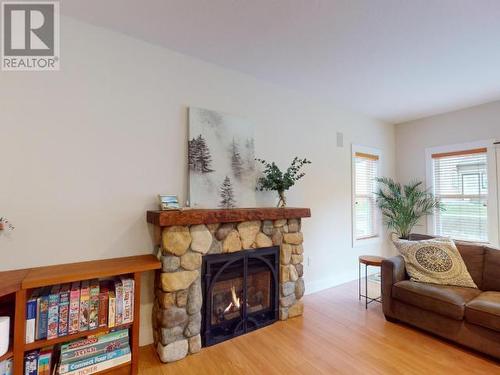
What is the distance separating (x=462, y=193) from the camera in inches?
153

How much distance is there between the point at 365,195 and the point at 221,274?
3.00 m

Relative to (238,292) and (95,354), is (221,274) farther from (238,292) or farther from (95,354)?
(95,354)

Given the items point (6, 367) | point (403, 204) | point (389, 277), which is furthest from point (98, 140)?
point (403, 204)

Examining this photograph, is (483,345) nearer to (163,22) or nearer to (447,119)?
(447,119)

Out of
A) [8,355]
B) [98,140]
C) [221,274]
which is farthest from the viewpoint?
[221,274]

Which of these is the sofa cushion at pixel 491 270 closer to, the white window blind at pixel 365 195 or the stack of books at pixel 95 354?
the white window blind at pixel 365 195

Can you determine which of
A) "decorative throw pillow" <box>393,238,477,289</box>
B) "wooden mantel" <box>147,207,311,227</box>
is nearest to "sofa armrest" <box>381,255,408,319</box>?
"decorative throw pillow" <box>393,238,477,289</box>

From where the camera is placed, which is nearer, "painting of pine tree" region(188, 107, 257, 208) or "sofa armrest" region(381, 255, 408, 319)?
"painting of pine tree" region(188, 107, 257, 208)

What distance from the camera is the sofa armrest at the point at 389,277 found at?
101 inches

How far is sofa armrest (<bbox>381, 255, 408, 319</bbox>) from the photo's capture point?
2578 mm

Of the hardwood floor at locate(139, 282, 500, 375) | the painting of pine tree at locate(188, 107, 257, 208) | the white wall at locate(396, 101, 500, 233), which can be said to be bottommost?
the hardwood floor at locate(139, 282, 500, 375)

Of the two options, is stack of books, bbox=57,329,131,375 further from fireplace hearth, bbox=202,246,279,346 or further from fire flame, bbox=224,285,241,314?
fire flame, bbox=224,285,241,314

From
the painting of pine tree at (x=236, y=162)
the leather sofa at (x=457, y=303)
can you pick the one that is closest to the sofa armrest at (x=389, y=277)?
the leather sofa at (x=457, y=303)

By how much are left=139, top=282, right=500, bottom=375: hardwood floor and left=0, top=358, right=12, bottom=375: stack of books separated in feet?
2.62
